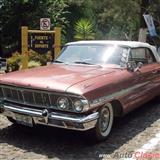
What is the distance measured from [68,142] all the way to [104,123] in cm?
65

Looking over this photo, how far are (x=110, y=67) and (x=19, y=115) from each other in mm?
1945

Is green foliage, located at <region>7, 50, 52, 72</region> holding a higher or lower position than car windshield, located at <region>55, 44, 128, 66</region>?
lower

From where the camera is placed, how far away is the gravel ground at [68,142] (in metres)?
5.68

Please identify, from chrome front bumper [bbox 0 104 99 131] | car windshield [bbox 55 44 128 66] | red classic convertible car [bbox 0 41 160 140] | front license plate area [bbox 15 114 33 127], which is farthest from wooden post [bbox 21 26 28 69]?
chrome front bumper [bbox 0 104 99 131]

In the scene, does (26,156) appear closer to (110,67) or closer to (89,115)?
(89,115)

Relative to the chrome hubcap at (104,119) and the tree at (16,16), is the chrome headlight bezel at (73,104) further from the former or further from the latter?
the tree at (16,16)

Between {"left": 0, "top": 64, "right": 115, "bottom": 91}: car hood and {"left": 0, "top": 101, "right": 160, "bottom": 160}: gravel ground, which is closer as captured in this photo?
{"left": 0, "top": 101, "right": 160, "bottom": 160}: gravel ground

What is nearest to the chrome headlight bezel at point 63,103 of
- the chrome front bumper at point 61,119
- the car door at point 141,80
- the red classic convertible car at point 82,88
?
the red classic convertible car at point 82,88

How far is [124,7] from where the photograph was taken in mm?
21312

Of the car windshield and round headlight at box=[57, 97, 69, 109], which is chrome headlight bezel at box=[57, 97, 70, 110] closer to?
round headlight at box=[57, 97, 69, 109]

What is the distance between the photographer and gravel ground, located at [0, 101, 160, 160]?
5.68 meters

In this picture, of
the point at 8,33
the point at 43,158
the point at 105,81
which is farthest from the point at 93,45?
the point at 8,33

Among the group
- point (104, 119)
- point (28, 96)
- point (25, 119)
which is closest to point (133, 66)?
point (104, 119)

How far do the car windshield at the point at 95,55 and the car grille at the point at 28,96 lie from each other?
161 centimetres
